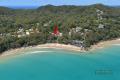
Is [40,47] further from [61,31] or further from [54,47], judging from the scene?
[61,31]

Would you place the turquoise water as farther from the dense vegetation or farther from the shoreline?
the dense vegetation

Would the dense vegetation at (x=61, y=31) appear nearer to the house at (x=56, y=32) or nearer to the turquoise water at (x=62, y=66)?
the house at (x=56, y=32)

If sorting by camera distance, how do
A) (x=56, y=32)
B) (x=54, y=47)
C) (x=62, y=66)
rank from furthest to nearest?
(x=56, y=32) < (x=54, y=47) < (x=62, y=66)

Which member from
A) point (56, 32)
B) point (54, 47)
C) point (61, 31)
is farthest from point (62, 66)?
point (61, 31)

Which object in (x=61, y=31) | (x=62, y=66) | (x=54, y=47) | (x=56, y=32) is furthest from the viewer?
(x=61, y=31)

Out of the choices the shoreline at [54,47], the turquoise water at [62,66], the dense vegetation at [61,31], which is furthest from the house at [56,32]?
the turquoise water at [62,66]

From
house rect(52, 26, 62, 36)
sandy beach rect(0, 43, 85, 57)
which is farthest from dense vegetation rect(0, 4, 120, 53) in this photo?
sandy beach rect(0, 43, 85, 57)

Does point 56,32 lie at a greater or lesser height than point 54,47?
greater

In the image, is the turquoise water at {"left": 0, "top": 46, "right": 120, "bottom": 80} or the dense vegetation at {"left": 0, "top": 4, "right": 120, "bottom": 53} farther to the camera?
the dense vegetation at {"left": 0, "top": 4, "right": 120, "bottom": 53}

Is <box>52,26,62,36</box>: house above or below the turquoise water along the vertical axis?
above
